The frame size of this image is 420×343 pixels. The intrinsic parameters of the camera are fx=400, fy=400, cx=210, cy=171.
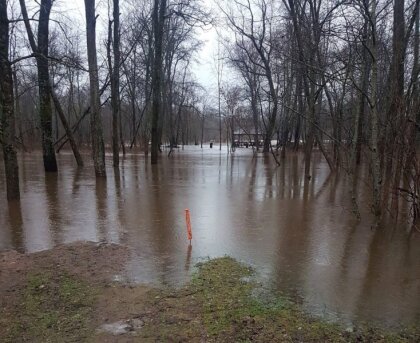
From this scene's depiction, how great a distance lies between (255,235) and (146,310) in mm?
3562

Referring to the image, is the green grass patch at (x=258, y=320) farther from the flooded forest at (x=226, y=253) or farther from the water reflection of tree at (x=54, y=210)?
the water reflection of tree at (x=54, y=210)

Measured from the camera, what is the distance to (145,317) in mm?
4152

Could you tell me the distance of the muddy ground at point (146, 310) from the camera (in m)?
3.79

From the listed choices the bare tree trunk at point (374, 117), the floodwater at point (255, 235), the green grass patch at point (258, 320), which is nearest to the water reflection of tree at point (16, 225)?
the floodwater at point (255, 235)

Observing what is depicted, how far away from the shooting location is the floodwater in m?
4.99

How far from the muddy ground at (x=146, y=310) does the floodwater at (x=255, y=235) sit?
34 centimetres

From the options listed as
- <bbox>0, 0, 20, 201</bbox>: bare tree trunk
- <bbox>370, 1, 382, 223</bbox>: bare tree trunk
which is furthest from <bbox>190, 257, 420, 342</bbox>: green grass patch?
<bbox>0, 0, 20, 201</bbox>: bare tree trunk

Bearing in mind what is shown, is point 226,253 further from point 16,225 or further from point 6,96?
point 6,96

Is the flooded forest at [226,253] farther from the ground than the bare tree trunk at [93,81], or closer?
closer

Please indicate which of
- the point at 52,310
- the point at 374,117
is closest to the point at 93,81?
the point at 374,117

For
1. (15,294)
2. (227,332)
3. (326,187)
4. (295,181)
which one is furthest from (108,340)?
(295,181)

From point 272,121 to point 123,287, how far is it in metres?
25.4

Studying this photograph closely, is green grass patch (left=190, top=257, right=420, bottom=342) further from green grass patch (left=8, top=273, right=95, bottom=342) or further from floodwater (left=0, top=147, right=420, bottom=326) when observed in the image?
green grass patch (left=8, top=273, right=95, bottom=342)

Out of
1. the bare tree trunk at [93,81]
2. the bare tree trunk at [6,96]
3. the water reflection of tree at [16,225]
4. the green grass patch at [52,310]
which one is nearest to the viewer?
the green grass patch at [52,310]
